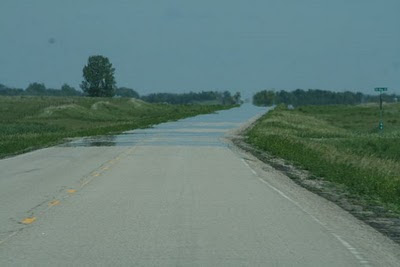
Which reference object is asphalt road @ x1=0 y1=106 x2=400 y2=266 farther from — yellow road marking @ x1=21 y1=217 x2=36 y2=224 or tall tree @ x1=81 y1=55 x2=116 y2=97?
tall tree @ x1=81 y1=55 x2=116 y2=97

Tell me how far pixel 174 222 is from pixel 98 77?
165 meters

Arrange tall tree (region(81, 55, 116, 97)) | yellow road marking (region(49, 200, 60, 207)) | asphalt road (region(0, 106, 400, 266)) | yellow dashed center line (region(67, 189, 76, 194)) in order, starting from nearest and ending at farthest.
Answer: asphalt road (region(0, 106, 400, 266)), yellow road marking (region(49, 200, 60, 207)), yellow dashed center line (region(67, 189, 76, 194)), tall tree (region(81, 55, 116, 97))

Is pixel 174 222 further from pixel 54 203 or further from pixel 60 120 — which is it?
pixel 60 120

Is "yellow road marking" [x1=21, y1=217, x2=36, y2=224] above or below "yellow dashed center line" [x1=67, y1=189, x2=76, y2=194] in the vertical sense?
above

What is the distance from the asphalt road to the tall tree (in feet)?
499

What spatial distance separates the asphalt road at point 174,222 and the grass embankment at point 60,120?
1278 centimetres

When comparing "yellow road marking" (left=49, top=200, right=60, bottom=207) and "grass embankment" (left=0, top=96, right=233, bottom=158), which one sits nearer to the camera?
"yellow road marking" (left=49, top=200, right=60, bottom=207)

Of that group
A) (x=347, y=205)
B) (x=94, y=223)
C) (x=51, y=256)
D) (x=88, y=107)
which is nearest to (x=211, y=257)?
(x=51, y=256)

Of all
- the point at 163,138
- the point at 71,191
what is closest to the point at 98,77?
the point at 163,138

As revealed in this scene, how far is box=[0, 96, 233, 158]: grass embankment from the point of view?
41125 mm

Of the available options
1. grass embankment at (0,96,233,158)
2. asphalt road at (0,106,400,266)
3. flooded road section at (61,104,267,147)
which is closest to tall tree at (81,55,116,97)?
grass embankment at (0,96,233,158)

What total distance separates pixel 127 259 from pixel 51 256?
3.28 ft

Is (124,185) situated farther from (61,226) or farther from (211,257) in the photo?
(211,257)

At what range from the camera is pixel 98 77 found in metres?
174
